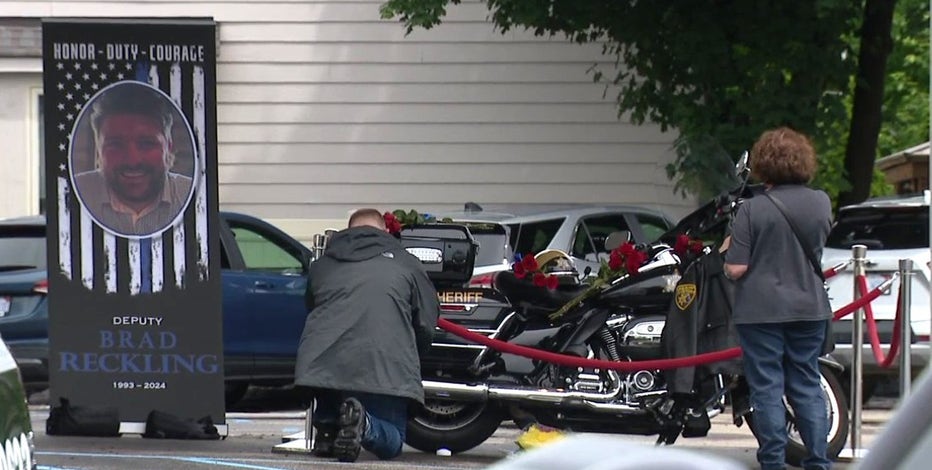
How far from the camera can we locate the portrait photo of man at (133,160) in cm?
907

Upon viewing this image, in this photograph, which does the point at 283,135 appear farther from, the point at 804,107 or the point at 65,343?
the point at 65,343

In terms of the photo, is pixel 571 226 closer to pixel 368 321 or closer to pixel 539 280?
pixel 539 280

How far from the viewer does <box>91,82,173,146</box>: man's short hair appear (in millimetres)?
9055

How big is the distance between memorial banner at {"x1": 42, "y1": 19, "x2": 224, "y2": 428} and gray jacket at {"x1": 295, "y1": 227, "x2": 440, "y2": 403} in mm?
1036

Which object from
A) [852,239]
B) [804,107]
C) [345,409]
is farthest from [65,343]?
[804,107]

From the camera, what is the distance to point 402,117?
1909 centimetres

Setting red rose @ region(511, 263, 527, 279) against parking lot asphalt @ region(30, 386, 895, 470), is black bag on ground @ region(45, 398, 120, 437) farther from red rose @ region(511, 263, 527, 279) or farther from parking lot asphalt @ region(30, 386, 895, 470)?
red rose @ region(511, 263, 527, 279)

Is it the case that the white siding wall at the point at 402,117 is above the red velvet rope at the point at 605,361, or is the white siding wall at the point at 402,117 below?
above

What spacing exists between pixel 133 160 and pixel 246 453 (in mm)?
1762

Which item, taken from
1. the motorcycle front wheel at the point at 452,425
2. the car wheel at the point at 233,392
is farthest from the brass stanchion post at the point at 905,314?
the car wheel at the point at 233,392

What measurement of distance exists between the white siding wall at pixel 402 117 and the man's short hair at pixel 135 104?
32.5 feet

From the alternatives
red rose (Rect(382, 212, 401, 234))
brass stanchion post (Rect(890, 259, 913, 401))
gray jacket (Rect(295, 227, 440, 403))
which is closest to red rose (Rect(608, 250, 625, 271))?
gray jacket (Rect(295, 227, 440, 403))

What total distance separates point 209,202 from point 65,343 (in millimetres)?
1157

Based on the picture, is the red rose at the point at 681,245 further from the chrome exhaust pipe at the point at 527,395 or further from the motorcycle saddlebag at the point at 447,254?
the motorcycle saddlebag at the point at 447,254
